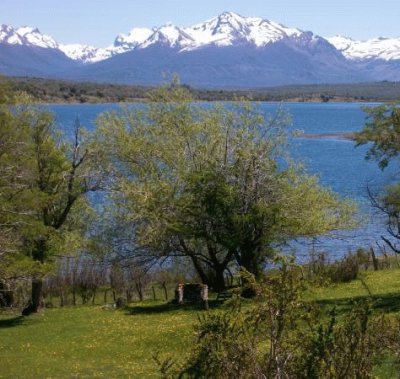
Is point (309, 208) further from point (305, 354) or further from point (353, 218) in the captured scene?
point (305, 354)

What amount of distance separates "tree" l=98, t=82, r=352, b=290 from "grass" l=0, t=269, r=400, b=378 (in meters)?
3.42

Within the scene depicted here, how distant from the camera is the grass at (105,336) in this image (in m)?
21.0

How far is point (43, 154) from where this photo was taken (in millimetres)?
34281

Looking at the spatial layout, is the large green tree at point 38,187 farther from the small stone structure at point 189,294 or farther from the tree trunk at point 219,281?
the tree trunk at point 219,281

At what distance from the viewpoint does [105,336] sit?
88.8 ft

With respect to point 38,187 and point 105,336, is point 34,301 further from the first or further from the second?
point 105,336

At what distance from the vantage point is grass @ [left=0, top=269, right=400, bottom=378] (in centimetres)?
2102

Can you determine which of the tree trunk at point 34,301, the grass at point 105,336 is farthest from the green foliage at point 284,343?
the tree trunk at point 34,301

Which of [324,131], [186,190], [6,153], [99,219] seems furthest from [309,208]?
[324,131]

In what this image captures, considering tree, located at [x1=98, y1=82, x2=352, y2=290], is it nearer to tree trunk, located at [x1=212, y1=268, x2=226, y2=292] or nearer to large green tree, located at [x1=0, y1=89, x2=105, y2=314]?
tree trunk, located at [x1=212, y1=268, x2=226, y2=292]

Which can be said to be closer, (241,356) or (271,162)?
(241,356)

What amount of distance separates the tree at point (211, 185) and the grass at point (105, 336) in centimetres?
342

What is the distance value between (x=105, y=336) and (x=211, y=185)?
8986 mm

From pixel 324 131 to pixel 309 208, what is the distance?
119 metres
